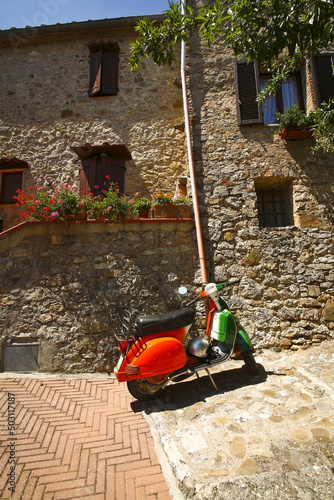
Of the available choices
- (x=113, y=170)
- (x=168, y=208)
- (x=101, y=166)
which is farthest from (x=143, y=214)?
(x=101, y=166)

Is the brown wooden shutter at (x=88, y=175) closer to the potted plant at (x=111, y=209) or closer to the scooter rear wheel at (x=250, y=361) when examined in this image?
the potted plant at (x=111, y=209)

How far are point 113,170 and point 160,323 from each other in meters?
4.48

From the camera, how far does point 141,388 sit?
301 cm

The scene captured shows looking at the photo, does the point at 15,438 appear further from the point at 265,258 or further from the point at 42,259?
the point at 265,258

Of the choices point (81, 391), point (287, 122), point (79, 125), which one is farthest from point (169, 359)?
point (79, 125)

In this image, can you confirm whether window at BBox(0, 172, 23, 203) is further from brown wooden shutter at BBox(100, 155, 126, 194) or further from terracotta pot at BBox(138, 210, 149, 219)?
terracotta pot at BBox(138, 210, 149, 219)

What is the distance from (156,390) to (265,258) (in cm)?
271

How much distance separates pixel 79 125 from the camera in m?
6.86

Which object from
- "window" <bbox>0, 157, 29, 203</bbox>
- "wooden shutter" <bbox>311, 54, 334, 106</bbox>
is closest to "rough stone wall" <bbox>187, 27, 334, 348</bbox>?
"wooden shutter" <bbox>311, 54, 334, 106</bbox>

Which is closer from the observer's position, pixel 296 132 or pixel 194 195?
pixel 194 195

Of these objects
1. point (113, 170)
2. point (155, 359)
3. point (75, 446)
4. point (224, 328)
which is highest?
point (113, 170)

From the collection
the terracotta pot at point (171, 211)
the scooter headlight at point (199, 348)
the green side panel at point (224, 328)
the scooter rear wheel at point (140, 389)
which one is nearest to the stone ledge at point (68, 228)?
the terracotta pot at point (171, 211)

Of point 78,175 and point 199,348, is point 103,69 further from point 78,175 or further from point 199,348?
point 199,348

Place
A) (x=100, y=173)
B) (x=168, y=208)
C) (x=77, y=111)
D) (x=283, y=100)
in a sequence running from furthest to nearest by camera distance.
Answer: (x=77, y=111)
(x=100, y=173)
(x=283, y=100)
(x=168, y=208)
